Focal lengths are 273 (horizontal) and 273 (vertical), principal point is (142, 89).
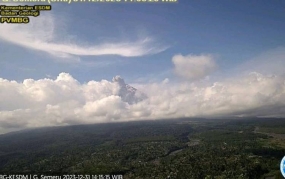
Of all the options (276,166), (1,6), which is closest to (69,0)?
(1,6)

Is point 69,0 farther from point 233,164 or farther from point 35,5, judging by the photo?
point 233,164

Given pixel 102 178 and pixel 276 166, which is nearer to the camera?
pixel 102 178

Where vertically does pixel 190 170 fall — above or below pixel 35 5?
below

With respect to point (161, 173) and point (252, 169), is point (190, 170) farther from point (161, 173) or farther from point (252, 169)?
point (252, 169)

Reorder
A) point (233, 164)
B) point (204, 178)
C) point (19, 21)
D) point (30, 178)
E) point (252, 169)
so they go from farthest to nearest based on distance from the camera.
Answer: point (30, 178) < point (233, 164) < point (252, 169) < point (204, 178) < point (19, 21)

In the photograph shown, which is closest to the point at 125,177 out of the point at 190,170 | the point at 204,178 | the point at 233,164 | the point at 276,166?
the point at 190,170

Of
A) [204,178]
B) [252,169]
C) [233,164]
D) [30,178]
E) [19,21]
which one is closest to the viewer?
[19,21]

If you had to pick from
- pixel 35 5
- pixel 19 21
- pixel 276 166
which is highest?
pixel 35 5

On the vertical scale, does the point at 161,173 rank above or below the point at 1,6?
below

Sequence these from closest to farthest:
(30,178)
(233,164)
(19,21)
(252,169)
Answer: (19,21), (252,169), (233,164), (30,178)
